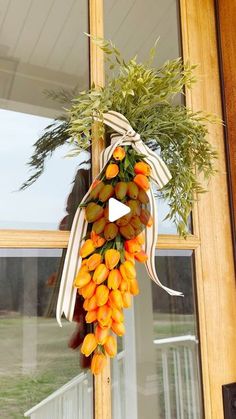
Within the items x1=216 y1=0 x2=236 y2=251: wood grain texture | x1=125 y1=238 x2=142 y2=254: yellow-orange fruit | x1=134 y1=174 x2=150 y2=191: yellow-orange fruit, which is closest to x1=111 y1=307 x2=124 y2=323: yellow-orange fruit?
x1=125 y1=238 x2=142 y2=254: yellow-orange fruit

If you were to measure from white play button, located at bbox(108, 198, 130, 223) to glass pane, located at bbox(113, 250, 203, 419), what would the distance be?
248 mm

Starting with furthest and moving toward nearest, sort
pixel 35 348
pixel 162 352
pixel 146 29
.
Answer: pixel 146 29
pixel 162 352
pixel 35 348

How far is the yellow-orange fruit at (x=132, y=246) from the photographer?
25.2 inches

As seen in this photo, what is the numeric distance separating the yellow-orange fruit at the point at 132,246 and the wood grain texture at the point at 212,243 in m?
0.28

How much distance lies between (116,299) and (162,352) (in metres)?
0.28

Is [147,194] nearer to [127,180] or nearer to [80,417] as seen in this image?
[127,180]

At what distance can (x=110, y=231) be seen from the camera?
0.62 metres

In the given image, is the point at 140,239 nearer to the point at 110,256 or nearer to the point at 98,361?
the point at 110,256

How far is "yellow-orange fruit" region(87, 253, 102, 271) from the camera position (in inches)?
24.4

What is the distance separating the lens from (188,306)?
85 cm

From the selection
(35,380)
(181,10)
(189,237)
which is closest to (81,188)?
(189,237)

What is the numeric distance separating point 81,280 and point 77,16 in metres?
0.64

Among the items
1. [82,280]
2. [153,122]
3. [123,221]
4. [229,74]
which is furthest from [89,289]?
[229,74]

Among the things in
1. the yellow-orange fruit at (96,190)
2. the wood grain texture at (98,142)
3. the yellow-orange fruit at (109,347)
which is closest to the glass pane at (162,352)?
the wood grain texture at (98,142)
